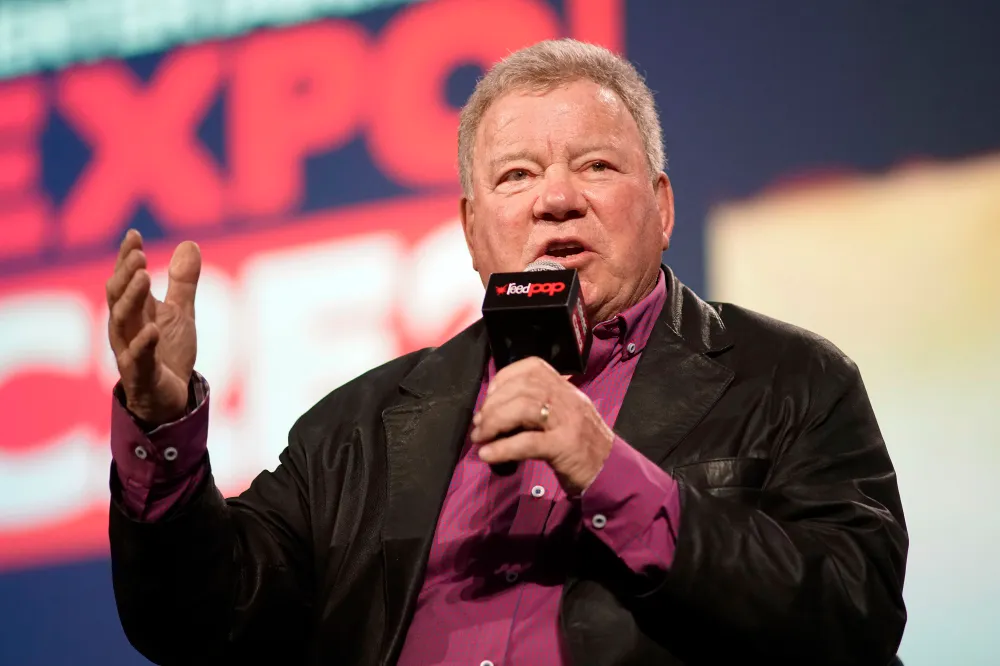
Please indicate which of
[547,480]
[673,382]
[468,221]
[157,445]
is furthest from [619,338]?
[157,445]

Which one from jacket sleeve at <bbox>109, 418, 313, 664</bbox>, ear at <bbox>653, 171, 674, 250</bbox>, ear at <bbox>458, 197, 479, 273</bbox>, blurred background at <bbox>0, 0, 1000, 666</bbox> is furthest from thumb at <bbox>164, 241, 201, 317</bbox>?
blurred background at <bbox>0, 0, 1000, 666</bbox>

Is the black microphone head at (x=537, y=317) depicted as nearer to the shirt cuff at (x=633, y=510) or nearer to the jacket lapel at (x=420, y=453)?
the shirt cuff at (x=633, y=510)

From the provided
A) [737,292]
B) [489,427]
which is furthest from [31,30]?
[489,427]

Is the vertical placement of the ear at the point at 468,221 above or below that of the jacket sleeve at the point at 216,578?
above

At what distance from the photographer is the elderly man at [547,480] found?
145 centimetres

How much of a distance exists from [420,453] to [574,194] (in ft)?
1.60

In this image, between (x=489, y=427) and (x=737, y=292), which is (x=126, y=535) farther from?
(x=737, y=292)

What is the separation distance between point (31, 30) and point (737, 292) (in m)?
2.15

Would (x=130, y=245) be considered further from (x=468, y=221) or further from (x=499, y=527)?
(x=468, y=221)

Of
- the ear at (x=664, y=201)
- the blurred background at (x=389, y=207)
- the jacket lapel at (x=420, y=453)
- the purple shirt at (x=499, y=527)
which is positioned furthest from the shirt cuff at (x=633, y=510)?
the blurred background at (x=389, y=207)

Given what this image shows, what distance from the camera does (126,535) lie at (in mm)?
1618

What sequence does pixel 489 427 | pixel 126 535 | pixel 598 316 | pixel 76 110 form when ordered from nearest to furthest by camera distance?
pixel 489 427 → pixel 126 535 → pixel 598 316 → pixel 76 110

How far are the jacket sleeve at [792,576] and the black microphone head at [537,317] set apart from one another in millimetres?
234

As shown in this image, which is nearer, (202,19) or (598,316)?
(598,316)
